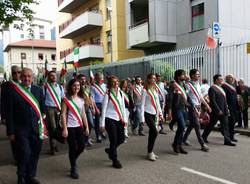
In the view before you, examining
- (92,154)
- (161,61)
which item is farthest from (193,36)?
(92,154)

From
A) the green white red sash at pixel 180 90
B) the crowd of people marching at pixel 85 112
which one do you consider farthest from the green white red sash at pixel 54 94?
the green white red sash at pixel 180 90

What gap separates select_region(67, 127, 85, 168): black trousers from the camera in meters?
5.52

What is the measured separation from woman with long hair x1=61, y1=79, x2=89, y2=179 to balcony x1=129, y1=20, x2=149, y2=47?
636 inches

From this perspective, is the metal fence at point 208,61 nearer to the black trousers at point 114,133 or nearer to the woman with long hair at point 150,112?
the woman with long hair at point 150,112

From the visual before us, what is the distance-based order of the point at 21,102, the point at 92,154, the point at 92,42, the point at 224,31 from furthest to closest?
the point at 92,42 < the point at 224,31 < the point at 92,154 < the point at 21,102

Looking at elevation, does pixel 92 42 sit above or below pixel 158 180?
above

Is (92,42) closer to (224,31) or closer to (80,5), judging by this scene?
(80,5)

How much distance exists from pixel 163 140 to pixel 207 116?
137 centimetres

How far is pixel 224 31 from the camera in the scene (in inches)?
727

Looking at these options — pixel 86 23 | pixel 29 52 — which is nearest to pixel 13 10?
pixel 86 23

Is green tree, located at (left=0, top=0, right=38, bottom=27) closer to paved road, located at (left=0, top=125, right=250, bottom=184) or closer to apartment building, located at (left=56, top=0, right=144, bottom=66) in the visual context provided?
paved road, located at (left=0, top=125, right=250, bottom=184)

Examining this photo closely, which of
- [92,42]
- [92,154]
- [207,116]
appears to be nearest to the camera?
[92,154]

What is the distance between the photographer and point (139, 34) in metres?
22.0

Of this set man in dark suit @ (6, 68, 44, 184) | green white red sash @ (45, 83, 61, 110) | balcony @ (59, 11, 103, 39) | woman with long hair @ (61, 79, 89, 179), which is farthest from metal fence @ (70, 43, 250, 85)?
balcony @ (59, 11, 103, 39)
